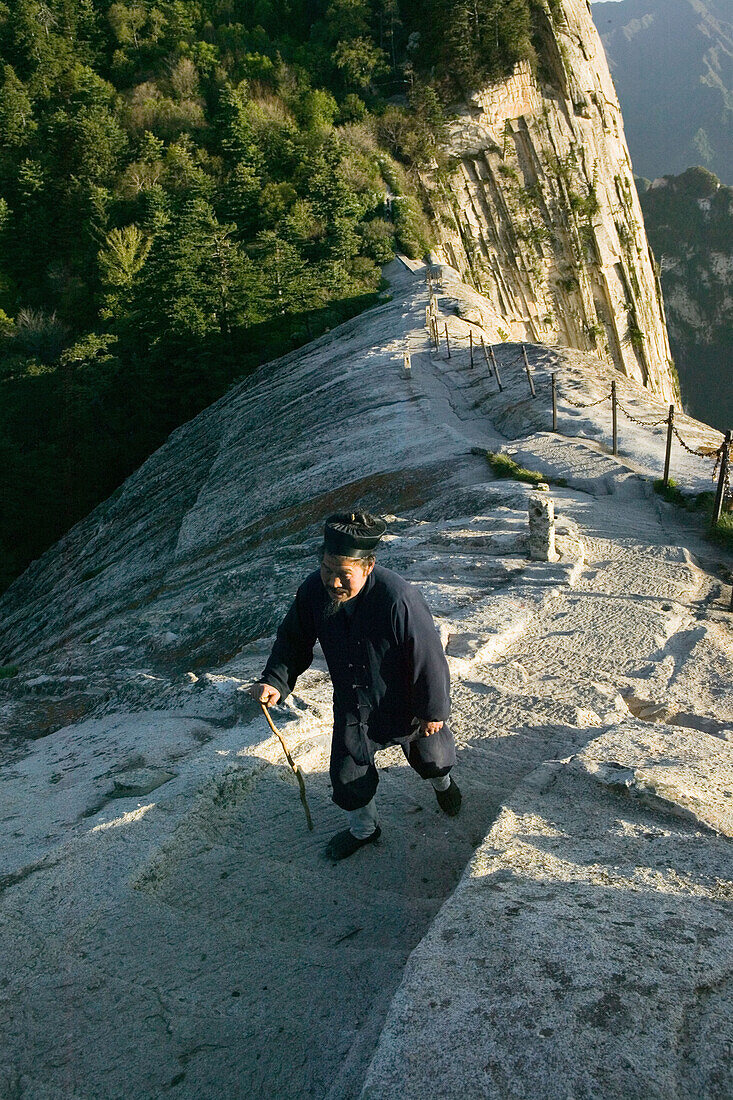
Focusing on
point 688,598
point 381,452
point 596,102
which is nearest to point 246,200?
point 596,102

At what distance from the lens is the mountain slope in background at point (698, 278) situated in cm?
7719

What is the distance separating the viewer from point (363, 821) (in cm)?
384

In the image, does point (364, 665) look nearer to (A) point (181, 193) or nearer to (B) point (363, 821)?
(B) point (363, 821)

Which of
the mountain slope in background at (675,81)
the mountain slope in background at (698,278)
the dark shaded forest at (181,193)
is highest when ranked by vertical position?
the mountain slope in background at (675,81)

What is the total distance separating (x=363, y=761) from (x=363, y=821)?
33 centimetres

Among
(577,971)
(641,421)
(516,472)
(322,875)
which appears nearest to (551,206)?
(641,421)

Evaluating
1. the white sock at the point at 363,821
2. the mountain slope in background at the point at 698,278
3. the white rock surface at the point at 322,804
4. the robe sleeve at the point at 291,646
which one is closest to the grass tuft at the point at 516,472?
the white rock surface at the point at 322,804

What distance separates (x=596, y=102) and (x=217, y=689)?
135 ft

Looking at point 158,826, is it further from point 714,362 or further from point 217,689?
point 714,362

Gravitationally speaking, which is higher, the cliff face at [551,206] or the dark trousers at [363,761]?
the cliff face at [551,206]

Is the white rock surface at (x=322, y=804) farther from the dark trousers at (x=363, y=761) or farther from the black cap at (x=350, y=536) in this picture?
the black cap at (x=350, y=536)

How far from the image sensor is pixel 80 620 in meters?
14.1

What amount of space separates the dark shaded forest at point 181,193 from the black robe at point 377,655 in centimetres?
2312

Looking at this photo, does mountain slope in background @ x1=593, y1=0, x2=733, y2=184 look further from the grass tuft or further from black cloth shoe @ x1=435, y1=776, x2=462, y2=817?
black cloth shoe @ x1=435, y1=776, x2=462, y2=817
